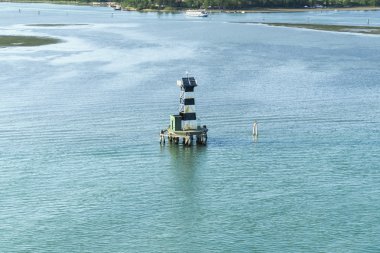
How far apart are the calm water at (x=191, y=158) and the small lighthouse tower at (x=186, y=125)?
2.70 ft

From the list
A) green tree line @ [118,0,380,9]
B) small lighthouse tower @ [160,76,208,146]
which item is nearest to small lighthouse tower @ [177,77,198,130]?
small lighthouse tower @ [160,76,208,146]

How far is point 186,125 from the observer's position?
157 ft

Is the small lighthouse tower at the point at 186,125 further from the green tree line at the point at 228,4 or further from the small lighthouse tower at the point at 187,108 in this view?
the green tree line at the point at 228,4

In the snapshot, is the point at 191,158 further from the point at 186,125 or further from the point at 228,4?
the point at 228,4

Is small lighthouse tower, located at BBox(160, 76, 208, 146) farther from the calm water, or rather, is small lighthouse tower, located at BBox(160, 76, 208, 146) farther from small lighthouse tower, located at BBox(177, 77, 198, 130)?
the calm water

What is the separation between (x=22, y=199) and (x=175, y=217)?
7.69 m

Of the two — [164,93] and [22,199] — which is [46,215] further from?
[164,93]

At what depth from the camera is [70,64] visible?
3307 inches

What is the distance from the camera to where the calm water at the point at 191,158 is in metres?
33.4

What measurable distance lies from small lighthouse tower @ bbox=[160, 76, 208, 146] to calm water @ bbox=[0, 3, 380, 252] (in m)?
0.82

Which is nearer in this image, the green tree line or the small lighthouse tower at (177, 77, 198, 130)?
the small lighthouse tower at (177, 77, 198, 130)

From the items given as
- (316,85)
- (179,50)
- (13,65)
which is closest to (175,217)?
(316,85)

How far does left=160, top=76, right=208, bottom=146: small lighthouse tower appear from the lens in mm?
47344

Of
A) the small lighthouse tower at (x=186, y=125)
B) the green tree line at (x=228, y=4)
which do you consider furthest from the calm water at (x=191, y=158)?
the green tree line at (x=228, y=4)
